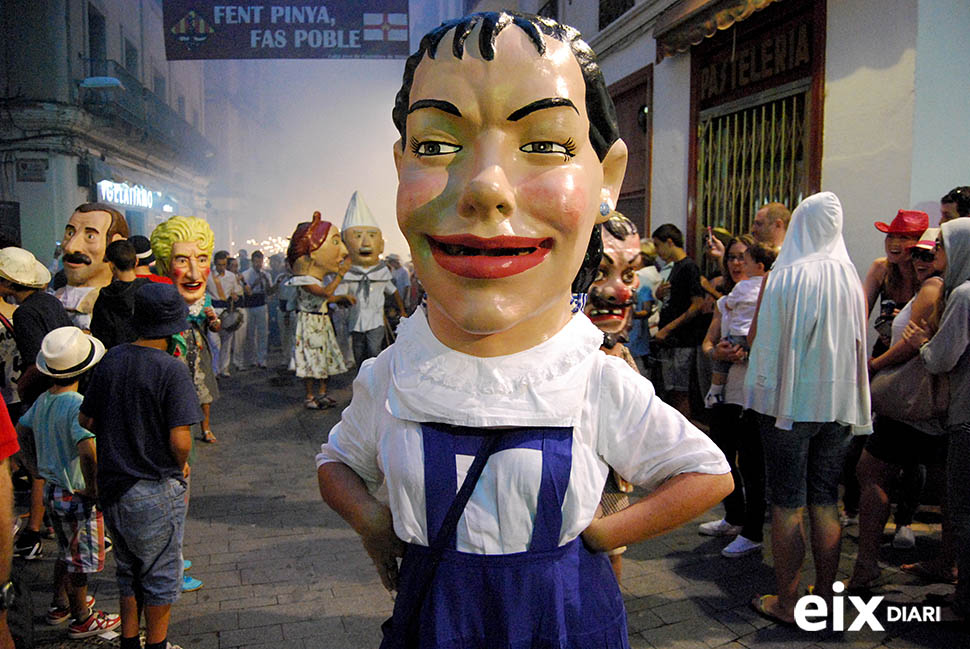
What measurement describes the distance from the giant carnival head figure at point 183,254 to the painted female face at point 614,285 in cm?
249

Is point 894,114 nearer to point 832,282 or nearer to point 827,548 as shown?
point 832,282

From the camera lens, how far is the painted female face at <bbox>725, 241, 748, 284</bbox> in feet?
13.6

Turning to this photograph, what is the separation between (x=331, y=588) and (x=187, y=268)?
194 cm

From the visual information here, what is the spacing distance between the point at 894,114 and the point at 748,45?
204cm

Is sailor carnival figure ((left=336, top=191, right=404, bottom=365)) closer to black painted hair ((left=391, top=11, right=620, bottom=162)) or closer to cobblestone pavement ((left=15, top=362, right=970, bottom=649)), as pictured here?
cobblestone pavement ((left=15, top=362, right=970, bottom=649))

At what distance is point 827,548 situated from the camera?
2936 mm

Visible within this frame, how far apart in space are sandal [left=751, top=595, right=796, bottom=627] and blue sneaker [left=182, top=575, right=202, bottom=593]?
8.61 feet

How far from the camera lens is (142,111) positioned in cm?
1636

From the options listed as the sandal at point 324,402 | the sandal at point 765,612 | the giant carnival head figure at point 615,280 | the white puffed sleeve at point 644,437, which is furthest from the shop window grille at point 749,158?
the white puffed sleeve at point 644,437

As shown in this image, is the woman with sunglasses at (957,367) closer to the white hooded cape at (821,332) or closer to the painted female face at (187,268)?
the white hooded cape at (821,332)

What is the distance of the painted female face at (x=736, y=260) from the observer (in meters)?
4.14

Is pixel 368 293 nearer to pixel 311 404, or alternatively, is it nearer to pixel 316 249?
pixel 316 249

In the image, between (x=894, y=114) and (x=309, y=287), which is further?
(x=309, y=287)

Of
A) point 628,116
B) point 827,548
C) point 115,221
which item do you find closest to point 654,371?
point 827,548
